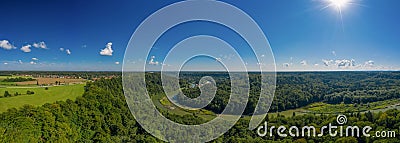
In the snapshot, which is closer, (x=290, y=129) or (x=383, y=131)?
(x=383, y=131)

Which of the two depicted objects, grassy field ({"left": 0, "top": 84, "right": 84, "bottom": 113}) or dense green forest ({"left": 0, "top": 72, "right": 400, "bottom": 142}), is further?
grassy field ({"left": 0, "top": 84, "right": 84, "bottom": 113})

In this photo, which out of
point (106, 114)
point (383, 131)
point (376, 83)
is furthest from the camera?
point (376, 83)

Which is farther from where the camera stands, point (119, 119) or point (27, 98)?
point (119, 119)

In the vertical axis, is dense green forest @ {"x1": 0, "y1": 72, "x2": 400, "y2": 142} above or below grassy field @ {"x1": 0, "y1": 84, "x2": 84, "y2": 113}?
below

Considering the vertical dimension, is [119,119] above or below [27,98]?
below

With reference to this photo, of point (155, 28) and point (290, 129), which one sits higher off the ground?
point (155, 28)

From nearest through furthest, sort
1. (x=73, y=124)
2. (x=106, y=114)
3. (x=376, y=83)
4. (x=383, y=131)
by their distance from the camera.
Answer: (x=73, y=124) < (x=383, y=131) < (x=106, y=114) < (x=376, y=83)

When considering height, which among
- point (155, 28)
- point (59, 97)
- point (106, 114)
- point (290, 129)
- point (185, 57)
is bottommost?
point (290, 129)

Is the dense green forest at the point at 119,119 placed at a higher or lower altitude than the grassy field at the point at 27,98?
lower

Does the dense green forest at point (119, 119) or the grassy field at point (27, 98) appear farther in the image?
the grassy field at point (27, 98)

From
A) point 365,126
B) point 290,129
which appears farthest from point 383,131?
point 290,129

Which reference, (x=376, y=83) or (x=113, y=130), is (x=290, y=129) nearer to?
(x=113, y=130)
